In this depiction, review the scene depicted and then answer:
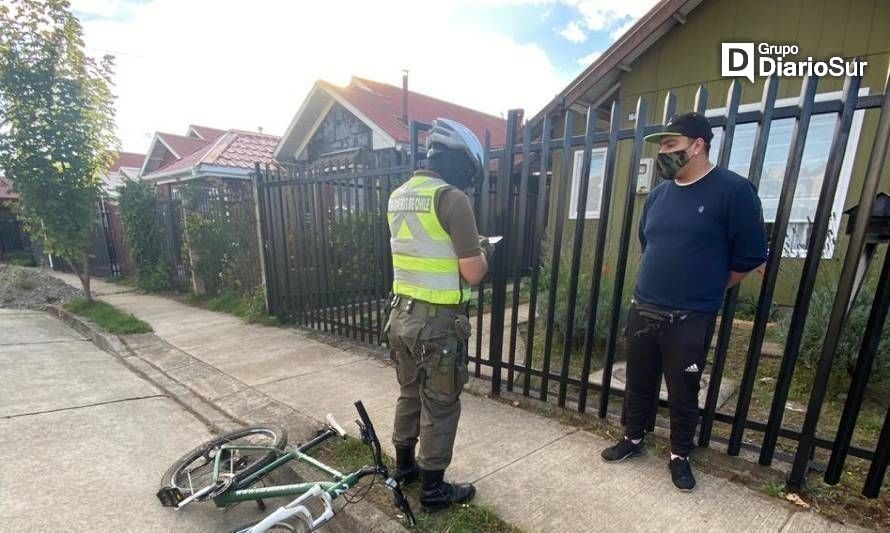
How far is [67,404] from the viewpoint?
3.45m

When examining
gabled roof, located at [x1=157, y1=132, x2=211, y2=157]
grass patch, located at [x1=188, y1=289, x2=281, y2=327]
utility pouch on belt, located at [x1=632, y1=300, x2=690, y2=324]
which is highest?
gabled roof, located at [x1=157, y1=132, x2=211, y2=157]

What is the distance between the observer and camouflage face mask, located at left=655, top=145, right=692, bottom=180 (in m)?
2.06

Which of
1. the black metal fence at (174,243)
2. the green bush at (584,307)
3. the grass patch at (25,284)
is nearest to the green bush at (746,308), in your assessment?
the green bush at (584,307)

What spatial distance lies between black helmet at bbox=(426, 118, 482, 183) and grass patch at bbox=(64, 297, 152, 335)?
551cm

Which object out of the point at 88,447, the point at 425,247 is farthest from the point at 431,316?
the point at 88,447

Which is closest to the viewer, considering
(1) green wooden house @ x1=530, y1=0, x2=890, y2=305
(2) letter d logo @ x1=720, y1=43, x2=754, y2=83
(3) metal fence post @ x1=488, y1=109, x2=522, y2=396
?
(3) metal fence post @ x1=488, y1=109, x2=522, y2=396

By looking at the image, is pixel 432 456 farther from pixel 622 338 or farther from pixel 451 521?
pixel 622 338

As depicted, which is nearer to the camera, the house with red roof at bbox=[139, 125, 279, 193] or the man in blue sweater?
the man in blue sweater

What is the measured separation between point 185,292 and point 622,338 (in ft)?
27.7

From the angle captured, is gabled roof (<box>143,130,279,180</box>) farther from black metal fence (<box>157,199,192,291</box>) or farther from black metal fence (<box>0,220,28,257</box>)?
black metal fence (<box>0,220,28,257</box>)

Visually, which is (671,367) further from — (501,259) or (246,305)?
(246,305)

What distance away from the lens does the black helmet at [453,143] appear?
6.57 ft

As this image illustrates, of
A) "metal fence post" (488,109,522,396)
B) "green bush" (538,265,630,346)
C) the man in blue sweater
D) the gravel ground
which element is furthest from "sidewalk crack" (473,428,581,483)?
the gravel ground

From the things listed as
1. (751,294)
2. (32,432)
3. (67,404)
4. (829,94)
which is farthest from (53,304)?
(829,94)
